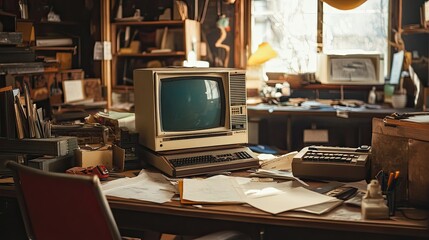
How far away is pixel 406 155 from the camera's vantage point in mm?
2150

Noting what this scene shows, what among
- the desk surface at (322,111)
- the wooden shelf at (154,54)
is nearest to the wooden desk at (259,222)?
the desk surface at (322,111)

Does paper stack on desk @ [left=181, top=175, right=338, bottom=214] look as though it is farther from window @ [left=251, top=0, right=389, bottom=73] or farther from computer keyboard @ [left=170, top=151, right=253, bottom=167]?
window @ [left=251, top=0, right=389, bottom=73]

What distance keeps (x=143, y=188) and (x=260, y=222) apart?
1.86 feet

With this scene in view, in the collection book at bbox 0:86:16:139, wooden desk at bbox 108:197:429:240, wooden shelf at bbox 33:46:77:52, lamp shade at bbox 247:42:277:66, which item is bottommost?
wooden desk at bbox 108:197:429:240

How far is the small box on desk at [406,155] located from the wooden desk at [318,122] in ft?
8.27

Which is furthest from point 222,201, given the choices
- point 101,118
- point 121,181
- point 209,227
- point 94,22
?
point 94,22

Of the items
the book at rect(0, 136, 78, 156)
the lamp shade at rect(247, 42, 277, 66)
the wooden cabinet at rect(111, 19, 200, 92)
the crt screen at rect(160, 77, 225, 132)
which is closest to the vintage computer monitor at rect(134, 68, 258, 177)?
the crt screen at rect(160, 77, 225, 132)

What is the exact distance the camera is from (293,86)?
5688 mm

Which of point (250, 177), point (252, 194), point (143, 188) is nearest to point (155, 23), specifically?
point (250, 177)

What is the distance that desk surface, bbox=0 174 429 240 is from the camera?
6.27 ft

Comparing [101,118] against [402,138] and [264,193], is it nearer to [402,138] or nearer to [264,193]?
[264,193]

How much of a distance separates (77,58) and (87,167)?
361cm

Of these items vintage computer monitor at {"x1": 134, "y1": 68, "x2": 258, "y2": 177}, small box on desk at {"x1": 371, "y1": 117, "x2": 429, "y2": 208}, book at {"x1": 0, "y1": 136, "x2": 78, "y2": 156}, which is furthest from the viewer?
vintage computer monitor at {"x1": 134, "y1": 68, "x2": 258, "y2": 177}

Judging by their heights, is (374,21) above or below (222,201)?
above
